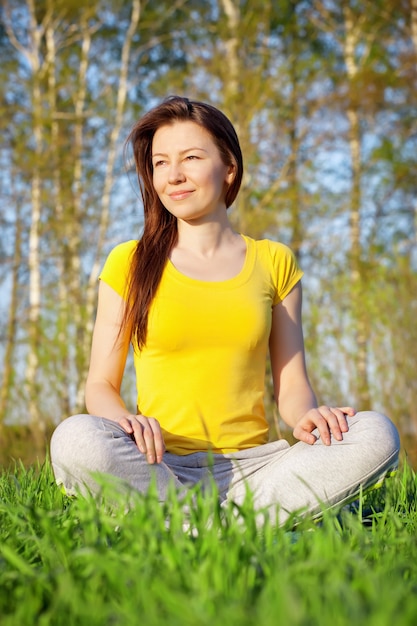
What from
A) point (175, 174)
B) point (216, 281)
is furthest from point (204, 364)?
point (175, 174)

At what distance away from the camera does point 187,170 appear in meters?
2.77

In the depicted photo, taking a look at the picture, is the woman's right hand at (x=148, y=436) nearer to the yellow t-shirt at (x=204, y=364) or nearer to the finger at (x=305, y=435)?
the yellow t-shirt at (x=204, y=364)

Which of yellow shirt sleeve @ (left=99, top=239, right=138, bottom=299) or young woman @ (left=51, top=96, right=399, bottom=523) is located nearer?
young woman @ (left=51, top=96, right=399, bottom=523)

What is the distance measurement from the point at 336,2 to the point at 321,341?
779cm

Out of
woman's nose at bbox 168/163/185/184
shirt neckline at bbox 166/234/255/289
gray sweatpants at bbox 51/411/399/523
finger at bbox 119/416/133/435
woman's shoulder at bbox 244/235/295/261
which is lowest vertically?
gray sweatpants at bbox 51/411/399/523

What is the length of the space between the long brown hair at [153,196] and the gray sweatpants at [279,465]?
470mm

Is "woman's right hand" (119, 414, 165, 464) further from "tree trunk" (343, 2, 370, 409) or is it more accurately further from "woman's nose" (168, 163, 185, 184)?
"tree trunk" (343, 2, 370, 409)

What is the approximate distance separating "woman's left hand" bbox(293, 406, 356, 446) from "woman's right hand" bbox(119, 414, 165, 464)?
46 centimetres

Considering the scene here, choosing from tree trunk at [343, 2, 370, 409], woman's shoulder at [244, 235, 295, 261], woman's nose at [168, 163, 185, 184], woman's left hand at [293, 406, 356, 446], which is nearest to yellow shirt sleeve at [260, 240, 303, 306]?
woman's shoulder at [244, 235, 295, 261]

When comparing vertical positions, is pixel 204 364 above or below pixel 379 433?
above

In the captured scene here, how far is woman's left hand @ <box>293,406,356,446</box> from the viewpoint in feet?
8.01

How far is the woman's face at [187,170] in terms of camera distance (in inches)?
109

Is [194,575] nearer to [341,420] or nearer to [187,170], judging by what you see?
[341,420]

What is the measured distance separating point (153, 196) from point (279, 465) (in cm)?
111
